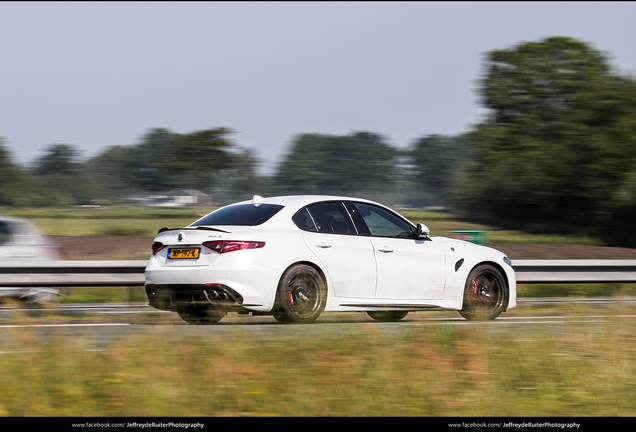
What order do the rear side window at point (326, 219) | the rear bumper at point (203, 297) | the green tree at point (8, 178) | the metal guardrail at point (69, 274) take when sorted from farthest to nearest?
the green tree at point (8, 178)
the metal guardrail at point (69, 274)
the rear side window at point (326, 219)
the rear bumper at point (203, 297)

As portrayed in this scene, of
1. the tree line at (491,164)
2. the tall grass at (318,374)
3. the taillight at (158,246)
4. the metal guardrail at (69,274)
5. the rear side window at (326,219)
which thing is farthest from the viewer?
the tree line at (491,164)

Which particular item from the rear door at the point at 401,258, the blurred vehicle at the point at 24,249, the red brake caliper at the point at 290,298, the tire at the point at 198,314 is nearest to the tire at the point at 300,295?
the red brake caliper at the point at 290,298

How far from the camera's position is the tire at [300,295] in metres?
7.84

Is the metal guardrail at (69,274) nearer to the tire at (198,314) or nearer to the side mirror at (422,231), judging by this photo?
the tire at (198,314)

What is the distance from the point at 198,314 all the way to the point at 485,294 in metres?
3.50

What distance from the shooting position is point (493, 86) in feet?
183

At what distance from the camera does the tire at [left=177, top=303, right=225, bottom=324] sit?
784 centimetres

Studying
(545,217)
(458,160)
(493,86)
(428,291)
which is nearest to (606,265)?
(428,291)

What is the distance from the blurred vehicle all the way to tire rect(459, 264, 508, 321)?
656 cm

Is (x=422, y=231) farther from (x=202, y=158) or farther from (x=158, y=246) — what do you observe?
(x=202, y=158)

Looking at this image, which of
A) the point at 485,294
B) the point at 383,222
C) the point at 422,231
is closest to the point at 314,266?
the point at 383,222

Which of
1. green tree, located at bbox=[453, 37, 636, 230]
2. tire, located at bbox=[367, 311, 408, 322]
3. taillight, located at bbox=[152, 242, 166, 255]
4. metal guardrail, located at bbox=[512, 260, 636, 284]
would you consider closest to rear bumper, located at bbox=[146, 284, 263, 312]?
taillight, located at bbox=[152, 242, 166, 255]

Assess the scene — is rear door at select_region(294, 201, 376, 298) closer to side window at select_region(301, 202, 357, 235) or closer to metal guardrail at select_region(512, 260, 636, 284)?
side window at select_region(301, 202, 357, 235)

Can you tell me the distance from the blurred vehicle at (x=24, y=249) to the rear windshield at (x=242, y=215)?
180 inches
